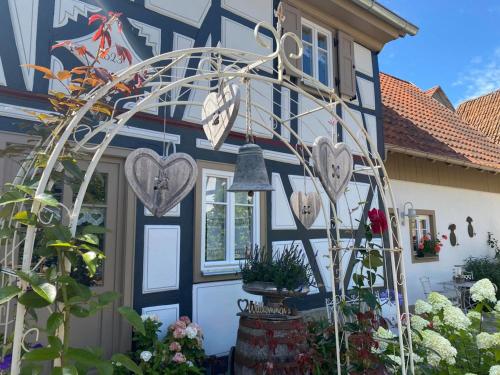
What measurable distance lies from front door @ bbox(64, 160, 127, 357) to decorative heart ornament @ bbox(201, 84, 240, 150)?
1.85 metres

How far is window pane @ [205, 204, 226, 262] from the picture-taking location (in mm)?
4277

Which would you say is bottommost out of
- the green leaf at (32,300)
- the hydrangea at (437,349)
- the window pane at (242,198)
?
the hydrangea at (437,349)

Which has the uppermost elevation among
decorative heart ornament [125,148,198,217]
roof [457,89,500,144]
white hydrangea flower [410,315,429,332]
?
roof [457,89,500,144]

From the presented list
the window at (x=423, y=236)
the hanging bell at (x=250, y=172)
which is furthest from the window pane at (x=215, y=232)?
the window at (x=423, y=236)

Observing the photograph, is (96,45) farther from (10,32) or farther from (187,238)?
(187,238)

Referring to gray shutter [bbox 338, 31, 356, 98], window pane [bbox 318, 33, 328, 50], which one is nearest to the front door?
gray shutter [bbox 338, 31, 356, 98]

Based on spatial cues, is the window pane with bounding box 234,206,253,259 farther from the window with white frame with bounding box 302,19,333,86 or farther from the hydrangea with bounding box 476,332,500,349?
the hydrangea with bounding box 476,332,500,349

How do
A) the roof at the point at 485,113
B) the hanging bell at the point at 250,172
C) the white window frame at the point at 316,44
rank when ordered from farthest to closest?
the roof at the point at 485,113 → the white window frame at the point at 316,44 → the hanging bell at the point at 250,172

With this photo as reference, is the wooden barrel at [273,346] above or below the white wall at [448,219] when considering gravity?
below

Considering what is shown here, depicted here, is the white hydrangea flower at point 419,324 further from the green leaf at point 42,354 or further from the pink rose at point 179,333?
the green leaf at point 42,354

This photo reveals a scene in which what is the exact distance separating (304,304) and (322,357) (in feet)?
6.80

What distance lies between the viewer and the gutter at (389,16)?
18.5 feet

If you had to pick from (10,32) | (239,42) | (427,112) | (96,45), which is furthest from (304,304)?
(427,112)

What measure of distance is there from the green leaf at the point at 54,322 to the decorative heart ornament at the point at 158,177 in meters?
0.75
